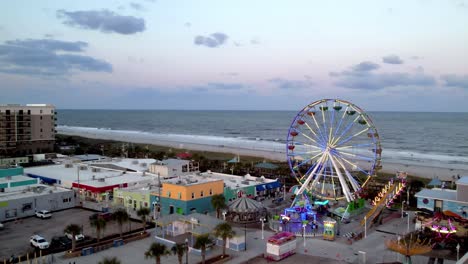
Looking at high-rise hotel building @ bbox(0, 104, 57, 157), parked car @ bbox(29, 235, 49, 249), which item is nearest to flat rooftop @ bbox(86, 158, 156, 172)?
high-rise hotel building @ bbox(0, 104, 57, 157)

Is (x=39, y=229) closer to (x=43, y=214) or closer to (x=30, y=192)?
(x=43, y=214)

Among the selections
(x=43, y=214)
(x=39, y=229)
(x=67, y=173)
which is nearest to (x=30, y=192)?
(x=43, y=214)

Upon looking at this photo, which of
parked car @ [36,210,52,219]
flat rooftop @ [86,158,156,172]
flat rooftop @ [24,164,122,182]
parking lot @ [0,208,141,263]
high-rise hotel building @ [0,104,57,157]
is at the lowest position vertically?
parking lot @ [0,208,141,263]

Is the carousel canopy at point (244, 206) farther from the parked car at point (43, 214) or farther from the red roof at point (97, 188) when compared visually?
the parked car at point (43, 214)

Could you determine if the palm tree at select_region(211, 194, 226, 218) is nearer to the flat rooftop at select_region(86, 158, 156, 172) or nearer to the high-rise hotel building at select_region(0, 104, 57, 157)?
the flat rooftop at select_region(86, 158, 156, 172)

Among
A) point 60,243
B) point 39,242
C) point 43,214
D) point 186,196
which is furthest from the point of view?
point 186,196

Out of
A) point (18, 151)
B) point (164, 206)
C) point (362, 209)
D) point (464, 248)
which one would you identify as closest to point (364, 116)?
point (362, 209)
